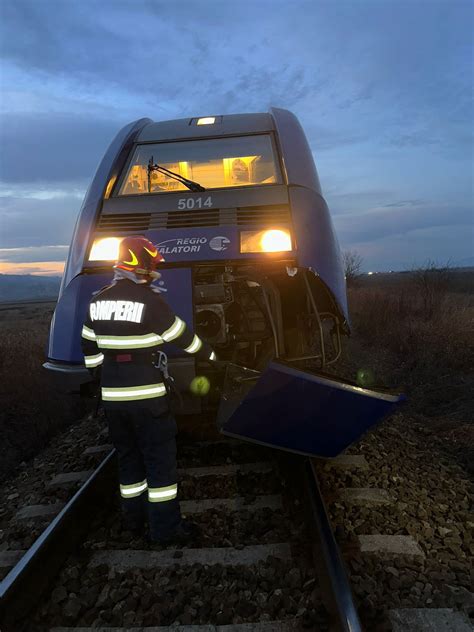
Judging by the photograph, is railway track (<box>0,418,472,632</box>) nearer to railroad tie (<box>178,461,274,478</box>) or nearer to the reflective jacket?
railroad tie (<box>178,461,274,478</box>)

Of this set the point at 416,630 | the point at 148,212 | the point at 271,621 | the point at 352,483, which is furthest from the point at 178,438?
the point at 416,630

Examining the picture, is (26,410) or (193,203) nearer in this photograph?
(193,203)

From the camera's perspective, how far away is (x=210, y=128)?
556cm

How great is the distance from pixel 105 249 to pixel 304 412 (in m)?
2.20

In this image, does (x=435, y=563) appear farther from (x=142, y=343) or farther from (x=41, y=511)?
(x=41, y=511)

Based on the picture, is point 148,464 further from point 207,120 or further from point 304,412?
point 207,120

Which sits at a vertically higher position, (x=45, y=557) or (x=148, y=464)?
(x=148, y=464)

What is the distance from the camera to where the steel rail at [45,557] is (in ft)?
8.16

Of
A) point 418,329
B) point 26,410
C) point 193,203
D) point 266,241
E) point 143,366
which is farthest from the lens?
point 418,329

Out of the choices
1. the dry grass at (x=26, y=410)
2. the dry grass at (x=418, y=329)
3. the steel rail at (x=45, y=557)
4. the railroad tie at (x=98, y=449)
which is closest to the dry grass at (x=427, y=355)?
the dry grass at (x=418, y=329)

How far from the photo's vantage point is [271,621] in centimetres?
242

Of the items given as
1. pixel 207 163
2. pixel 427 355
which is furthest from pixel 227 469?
pixel 427 355

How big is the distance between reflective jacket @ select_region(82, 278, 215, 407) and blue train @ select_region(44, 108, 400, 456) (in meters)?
0.59

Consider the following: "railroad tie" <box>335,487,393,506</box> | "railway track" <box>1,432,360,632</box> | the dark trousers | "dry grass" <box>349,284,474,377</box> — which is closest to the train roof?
the dark trousers
